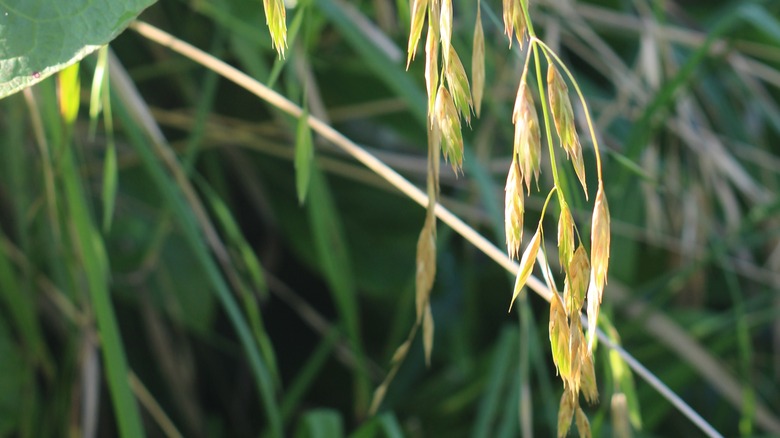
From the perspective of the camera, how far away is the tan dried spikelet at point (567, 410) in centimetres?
40

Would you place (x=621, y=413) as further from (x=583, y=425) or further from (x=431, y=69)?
(x=431, y=69)

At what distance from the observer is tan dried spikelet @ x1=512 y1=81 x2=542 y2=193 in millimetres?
371

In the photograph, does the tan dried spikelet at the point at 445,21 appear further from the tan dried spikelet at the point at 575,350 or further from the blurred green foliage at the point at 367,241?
the blurred green foliage at the point at 367,241

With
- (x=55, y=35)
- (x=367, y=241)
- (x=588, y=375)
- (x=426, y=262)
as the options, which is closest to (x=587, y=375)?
(x=588, y=375)

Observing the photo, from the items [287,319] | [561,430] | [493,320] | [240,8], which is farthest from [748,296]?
[561,430]

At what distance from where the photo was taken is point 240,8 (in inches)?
37.2

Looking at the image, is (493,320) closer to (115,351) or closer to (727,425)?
(727,425)

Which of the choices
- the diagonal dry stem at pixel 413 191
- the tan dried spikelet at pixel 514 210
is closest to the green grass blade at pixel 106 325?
the diagonal dry stem at pixel 413 191

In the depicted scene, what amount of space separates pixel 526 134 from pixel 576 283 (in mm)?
68

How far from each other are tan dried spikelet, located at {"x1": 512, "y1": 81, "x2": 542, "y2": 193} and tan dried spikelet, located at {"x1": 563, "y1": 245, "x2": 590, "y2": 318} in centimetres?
4

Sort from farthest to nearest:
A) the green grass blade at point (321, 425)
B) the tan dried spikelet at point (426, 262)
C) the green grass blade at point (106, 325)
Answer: the green grass blade at point (321, 425), the green grass blade at point (106, 325), the tan dried spikelet at point (426, 262)

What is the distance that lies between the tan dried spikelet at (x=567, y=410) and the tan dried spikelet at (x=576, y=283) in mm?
37

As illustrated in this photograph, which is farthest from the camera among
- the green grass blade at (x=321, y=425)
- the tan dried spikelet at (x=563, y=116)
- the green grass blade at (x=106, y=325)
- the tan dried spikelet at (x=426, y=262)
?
the green grass blade at (x=321, y=425)

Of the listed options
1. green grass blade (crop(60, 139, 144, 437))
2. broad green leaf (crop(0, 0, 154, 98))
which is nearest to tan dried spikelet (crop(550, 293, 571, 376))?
broad green leaf (crop(0, 0, 154, 98))
